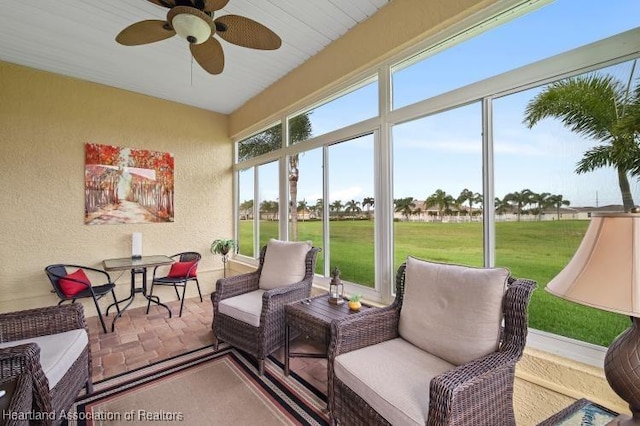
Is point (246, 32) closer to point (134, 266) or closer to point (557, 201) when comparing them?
point (557, 201)

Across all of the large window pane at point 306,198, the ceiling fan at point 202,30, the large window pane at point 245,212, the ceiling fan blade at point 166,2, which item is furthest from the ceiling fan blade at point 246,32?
the large window pane at point 245,212

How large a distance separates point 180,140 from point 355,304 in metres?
4.00

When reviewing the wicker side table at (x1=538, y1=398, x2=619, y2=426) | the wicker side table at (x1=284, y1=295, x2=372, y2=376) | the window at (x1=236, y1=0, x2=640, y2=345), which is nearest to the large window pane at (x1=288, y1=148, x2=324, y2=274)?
the window at (x1=236, y1=0, x2=640, y2=345)

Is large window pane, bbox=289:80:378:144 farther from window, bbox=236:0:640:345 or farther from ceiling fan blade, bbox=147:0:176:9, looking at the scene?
ceiling fan blade, bbox=147:0:176:9

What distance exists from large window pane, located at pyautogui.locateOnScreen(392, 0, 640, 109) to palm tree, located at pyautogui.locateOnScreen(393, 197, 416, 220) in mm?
833

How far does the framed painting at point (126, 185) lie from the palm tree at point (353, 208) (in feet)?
9.87

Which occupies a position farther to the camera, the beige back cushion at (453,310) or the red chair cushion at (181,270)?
the red chair cushion at (181,270)

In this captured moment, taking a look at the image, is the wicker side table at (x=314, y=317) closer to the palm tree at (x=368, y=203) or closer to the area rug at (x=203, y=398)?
the area rug at (x=203, y=398)

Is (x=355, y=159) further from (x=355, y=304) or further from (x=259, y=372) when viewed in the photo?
(x=259, y=372)

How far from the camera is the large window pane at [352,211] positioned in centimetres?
288

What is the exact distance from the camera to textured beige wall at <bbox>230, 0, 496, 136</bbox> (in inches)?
83.3

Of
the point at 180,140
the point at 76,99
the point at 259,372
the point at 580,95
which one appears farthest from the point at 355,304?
the point at 76,99

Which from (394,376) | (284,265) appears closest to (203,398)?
(284,265)

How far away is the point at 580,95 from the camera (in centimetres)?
163
